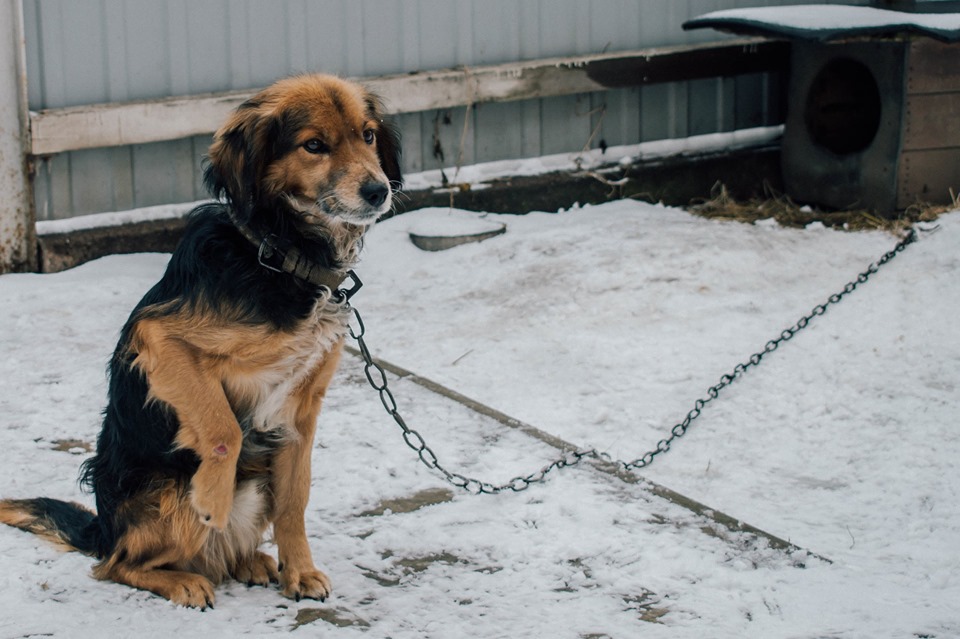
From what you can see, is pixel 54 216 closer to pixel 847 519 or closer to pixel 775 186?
pixel 847 519

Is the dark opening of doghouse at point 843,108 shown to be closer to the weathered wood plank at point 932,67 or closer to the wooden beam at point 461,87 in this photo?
the wooden beam at point 461,87

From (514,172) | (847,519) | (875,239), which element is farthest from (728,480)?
(514,172)

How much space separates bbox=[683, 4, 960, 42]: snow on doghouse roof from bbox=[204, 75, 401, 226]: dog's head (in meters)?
4.45

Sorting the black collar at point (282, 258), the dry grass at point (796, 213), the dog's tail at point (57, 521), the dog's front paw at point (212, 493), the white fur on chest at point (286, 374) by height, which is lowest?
the dog's tail at point (57, 521)

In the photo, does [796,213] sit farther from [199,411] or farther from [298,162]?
[199,411]

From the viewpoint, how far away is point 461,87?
23.6 feet

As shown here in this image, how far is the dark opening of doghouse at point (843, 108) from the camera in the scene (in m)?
8.06

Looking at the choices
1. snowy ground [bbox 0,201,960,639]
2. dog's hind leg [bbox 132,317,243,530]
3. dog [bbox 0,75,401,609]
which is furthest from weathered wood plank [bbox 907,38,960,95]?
dog's hind leg [bbox 132,317,243,530]

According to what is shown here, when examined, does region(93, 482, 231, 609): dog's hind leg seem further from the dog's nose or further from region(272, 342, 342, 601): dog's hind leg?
the dog's nose

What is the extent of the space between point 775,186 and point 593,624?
19.0 feet

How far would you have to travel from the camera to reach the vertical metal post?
592 cm

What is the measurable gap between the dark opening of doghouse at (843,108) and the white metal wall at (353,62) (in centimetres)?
49

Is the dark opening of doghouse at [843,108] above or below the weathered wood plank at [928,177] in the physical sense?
above

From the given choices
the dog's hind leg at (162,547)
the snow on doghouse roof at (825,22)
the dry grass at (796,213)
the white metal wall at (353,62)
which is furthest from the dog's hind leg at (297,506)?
the dry grass at (796,213)
